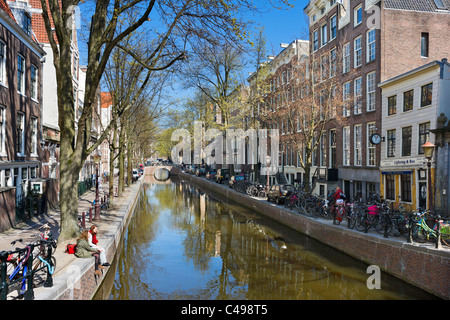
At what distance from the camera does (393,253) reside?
443 inches

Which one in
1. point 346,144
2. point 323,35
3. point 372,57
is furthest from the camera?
point 323,35

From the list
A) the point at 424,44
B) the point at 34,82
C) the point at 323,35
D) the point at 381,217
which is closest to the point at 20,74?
the point at 34,82

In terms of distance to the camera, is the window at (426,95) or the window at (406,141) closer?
the window at (426,95)

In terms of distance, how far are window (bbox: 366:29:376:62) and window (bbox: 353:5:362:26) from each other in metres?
1.93

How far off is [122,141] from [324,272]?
1881 centimetres

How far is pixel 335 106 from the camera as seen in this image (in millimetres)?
22016

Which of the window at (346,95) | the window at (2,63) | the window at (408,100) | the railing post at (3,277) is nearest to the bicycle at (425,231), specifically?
the window at (408,100)

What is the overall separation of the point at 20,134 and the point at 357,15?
2414 cm

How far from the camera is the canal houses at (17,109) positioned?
52.0ft

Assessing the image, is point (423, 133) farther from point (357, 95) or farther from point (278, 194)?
point (278, 194)

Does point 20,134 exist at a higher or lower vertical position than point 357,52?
lower

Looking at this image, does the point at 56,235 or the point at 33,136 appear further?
the point at 33,136

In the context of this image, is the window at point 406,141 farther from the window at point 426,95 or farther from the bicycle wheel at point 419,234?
the bicycle wheel at point 419,234

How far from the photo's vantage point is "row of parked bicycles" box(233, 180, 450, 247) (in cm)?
1084
